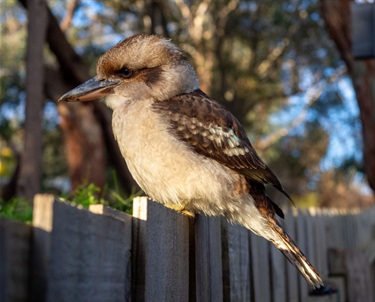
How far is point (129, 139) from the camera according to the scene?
3.23m

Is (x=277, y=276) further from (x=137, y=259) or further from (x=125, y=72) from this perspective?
(x=137, y=259)

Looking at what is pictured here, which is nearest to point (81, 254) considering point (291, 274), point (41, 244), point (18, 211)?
point (41, 244)

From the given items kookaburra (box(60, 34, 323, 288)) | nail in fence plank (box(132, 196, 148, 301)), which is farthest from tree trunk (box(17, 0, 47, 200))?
nail in fence plank (box(132, 196, 148, 301))

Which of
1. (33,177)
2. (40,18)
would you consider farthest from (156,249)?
(40,18)

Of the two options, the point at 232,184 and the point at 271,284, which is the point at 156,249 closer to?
the point at 232,184

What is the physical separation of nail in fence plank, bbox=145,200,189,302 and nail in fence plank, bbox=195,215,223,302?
0.43 feet

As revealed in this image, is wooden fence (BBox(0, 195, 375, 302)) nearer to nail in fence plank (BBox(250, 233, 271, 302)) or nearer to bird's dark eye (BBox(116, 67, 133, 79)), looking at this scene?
nail in fence plank (BBox(250, 233, 271, 302))

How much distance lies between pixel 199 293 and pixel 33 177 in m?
3.67

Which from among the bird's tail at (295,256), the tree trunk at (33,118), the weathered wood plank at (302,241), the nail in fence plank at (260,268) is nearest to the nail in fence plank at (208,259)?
the bird's tail at (295,256)

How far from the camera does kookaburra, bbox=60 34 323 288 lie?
314 centimetres

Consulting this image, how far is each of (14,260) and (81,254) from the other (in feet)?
0.80

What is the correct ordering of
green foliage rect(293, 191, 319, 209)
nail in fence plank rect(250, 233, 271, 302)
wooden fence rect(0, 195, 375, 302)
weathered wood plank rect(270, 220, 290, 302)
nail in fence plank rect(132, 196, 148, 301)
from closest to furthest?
wooden fence rect(0, 195, 375, 302) → nail in fence plank rect(132, 196, 148, 301) → nail in fence plank rect(250, 233, 271, 302) → weathered wood plank rect(270, 220, 290, 302) → green foliage rect(293, 191, 319, 209)

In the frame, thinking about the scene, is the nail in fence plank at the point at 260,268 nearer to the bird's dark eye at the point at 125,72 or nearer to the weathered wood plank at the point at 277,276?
the weathered wood plank at the point at 277,276

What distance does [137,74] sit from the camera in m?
3.51
